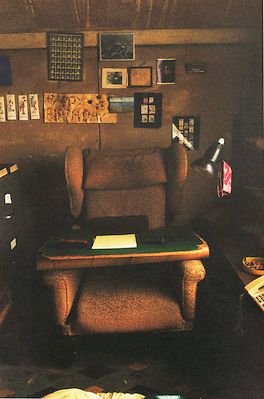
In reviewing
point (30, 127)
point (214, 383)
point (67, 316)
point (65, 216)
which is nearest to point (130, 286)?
point (67, 316)

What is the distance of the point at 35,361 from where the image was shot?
246 centimetres

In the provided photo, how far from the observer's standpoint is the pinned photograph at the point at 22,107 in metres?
3.30

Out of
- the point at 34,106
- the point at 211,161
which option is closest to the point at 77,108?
the point at 34,106

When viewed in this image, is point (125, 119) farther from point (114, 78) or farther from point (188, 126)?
point (188, 126)

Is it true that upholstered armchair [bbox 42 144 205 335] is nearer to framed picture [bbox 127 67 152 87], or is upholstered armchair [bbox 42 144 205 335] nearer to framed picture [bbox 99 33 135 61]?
framed picture [bbox 127 67 152 87]

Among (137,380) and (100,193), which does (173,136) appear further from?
(137,380)

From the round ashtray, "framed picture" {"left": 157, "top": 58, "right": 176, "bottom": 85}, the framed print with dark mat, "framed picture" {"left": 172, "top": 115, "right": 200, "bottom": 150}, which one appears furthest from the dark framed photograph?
the round ashtray

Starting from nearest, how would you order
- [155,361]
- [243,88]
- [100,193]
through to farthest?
[155,361] < [100,193] < [243,88]

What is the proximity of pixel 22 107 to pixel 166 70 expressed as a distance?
1.09 metres

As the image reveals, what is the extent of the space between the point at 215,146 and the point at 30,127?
153 centimetres

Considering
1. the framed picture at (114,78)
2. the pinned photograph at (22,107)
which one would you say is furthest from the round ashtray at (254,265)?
the pinned photograph at (22,107)

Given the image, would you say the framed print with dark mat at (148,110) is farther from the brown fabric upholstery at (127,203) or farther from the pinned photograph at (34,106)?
the pinned photograph at (34,106)

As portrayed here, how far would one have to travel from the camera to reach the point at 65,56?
10.5 feet

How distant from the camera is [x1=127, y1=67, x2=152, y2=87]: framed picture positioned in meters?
3.21
